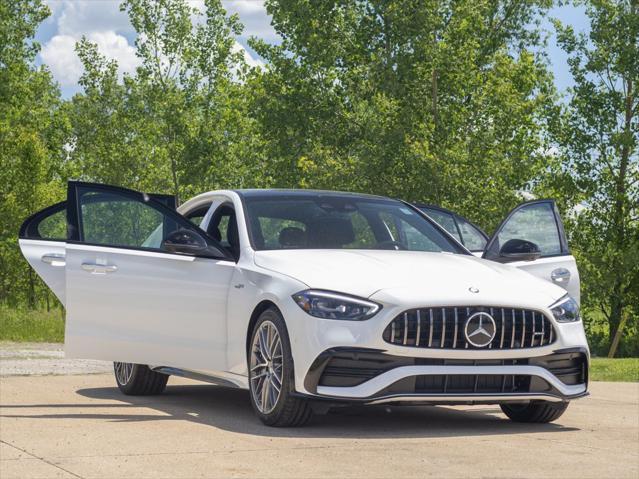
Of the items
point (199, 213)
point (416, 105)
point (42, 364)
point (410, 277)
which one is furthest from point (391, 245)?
point (416, 105)

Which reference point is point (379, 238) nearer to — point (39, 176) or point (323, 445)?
point (323, 445)

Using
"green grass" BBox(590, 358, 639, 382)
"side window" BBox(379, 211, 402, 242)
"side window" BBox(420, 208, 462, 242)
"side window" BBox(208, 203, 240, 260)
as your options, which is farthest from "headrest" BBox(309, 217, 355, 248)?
"green grass" BBox(590, 358, 639, 382)

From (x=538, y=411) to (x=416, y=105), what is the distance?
26.0 m

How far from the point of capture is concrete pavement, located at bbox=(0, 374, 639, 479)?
6426 mm

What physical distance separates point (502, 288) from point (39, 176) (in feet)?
106

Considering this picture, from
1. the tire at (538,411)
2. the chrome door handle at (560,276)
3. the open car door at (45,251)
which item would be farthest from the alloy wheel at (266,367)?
the chrome door handle at (560,276)

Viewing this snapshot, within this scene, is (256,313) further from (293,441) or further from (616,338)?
(616,338)

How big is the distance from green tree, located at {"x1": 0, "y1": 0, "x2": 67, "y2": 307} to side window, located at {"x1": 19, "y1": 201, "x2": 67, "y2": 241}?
2475 cm

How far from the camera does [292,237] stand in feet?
29.6

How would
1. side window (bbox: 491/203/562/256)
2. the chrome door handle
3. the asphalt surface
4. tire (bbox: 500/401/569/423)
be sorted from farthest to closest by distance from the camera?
side window (bbox: 491/203/562/256) → the chrome door handle → tire (bbox: 500/401/569/423) → the asphalt surface

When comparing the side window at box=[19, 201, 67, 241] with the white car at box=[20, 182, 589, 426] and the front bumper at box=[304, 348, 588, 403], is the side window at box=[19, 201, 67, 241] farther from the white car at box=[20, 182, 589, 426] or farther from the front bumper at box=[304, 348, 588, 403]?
the front bumper at box=[304, 348, 588, 403]

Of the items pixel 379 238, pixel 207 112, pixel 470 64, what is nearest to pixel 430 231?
pixel 379 238

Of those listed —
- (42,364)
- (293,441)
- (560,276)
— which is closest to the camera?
(293,441)

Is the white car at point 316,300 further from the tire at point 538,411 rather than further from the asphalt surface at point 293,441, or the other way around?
the asphalt surface at point 293,441
